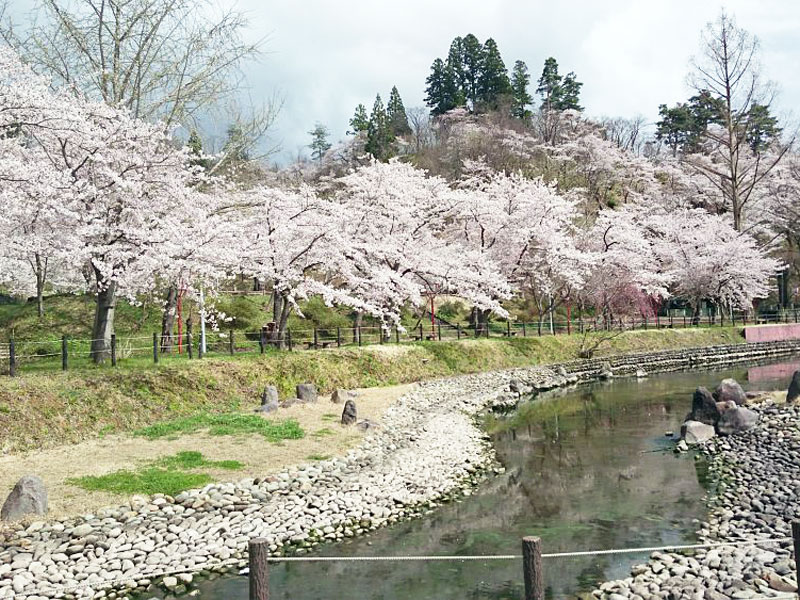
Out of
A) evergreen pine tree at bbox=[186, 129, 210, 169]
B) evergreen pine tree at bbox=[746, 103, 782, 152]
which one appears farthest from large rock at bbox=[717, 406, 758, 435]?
evergreen pine tree at bbox=[746, 103, 782, 152]

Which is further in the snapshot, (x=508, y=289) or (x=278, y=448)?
(x=508, y=289)

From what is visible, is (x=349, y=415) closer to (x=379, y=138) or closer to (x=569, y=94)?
(x=379, y=138)

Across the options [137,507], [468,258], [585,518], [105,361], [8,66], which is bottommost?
[585,518]

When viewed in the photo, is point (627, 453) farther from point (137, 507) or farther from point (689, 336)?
point (689, 336)

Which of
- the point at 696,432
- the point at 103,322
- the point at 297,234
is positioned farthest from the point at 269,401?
the point at 696,432

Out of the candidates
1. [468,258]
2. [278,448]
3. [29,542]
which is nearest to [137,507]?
[29,542]

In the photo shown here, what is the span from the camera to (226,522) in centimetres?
964

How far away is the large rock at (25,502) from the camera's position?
9078 millimetres

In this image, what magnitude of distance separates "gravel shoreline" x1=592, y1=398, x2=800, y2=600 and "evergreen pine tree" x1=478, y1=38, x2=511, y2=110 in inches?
2487

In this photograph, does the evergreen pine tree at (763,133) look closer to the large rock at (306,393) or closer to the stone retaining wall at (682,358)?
the stone retaining wall at (682,358)

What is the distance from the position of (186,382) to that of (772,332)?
135ft

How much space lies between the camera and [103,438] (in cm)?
1398

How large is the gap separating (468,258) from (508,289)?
2530 millimetres

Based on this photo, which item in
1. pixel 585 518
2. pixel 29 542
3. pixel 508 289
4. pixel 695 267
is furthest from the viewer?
pixel 695 267
